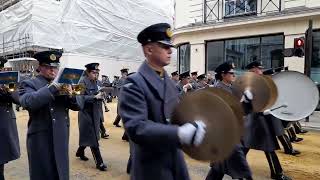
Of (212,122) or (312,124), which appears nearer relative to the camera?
(212,122)

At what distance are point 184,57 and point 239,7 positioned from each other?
394cm

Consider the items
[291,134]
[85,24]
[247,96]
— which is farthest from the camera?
[85,24]

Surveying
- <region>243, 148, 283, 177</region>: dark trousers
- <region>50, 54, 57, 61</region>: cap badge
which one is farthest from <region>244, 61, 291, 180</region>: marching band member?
<region>50, 54, 57, 61</region>: cap badge

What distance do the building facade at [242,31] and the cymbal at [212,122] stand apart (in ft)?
45.2

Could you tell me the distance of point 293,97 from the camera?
19.3 feet

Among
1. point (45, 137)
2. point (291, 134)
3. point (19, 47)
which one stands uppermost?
point (19, 47)

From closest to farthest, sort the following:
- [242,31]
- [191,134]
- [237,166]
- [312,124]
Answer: [191,134]
[237,166]
[312,124]
[242,31]

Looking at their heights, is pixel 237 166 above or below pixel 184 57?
below

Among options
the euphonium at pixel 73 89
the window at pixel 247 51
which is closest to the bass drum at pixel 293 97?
the euphonium at pixel 73 89

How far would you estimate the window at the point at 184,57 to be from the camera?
20.0 meters

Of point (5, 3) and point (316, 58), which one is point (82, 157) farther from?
point (5, 3)

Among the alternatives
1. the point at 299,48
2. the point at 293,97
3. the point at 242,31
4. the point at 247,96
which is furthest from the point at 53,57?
the point at 242,31

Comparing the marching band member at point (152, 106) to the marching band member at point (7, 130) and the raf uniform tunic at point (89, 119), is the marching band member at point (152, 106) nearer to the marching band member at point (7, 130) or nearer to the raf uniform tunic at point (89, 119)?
the marching band member at point (7, 130)

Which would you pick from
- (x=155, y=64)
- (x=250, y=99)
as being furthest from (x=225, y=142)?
(x=250, y=99)
